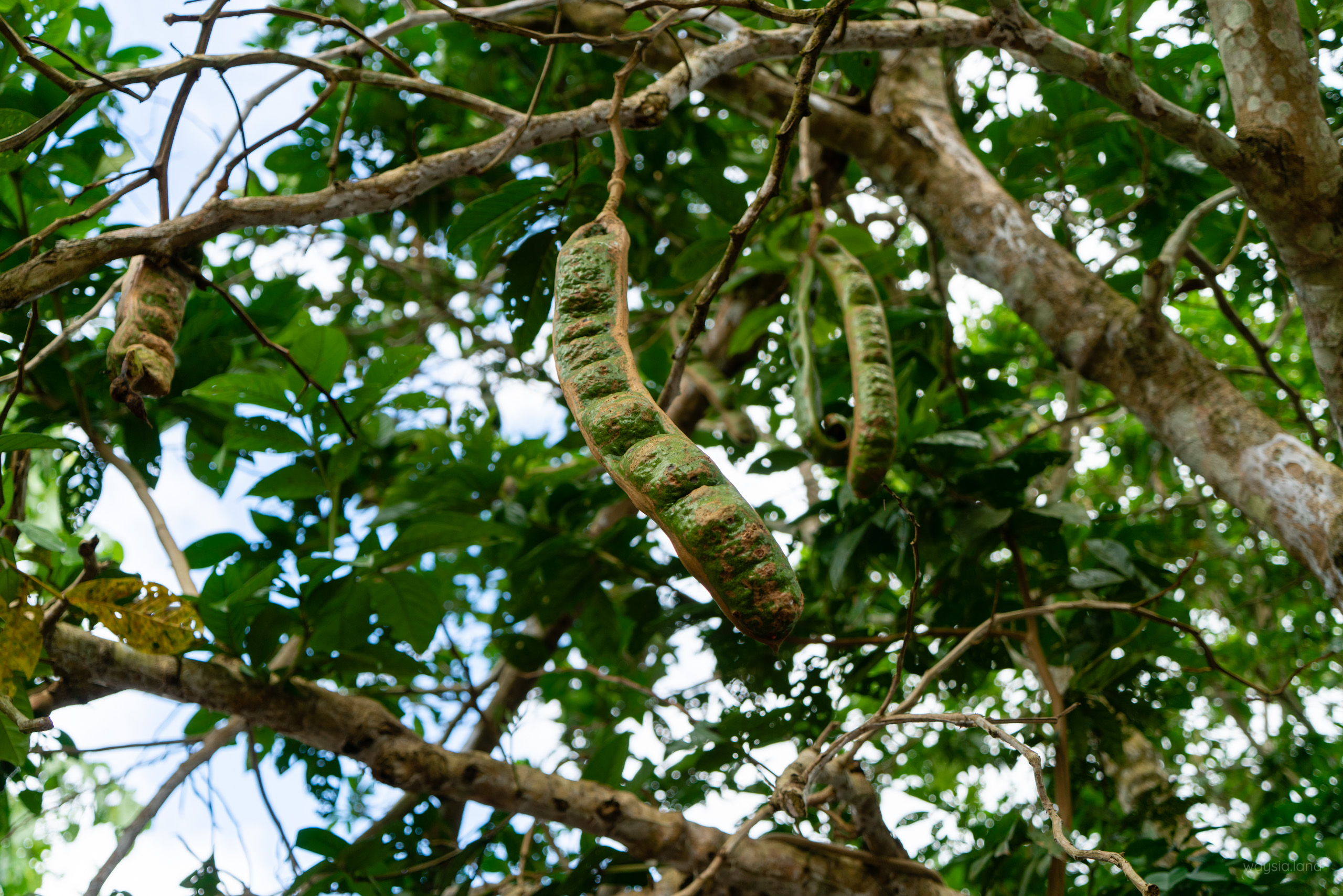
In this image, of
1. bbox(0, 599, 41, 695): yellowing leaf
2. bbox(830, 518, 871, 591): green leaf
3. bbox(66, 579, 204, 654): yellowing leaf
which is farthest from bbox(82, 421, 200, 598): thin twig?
bbox(830, 518, 871, 591): green leaf

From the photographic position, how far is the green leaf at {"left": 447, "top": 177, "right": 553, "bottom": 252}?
72.2 inches

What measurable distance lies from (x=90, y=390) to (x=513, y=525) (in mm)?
1050

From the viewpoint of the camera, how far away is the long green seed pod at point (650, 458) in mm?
987

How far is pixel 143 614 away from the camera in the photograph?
63.1 inches

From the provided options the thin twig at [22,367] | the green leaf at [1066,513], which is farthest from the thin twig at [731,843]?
the thin twig at [22,367]

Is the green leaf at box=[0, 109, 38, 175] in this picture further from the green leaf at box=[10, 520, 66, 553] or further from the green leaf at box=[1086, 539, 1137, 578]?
the green leaf at box=[1086, 539, 1137, 578]

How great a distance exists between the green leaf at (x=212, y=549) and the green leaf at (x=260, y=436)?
0.26 metres

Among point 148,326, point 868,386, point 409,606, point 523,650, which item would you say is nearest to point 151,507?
point 409,606

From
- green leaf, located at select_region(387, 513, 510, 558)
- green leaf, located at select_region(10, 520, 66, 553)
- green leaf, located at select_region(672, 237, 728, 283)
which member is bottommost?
green leaf, located at select_region(10, 520, 66, 553)

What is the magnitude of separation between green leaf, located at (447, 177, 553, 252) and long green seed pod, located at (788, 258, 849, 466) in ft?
2.29

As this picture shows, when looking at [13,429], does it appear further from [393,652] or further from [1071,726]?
→ [1071,726]

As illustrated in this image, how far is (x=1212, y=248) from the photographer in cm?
287

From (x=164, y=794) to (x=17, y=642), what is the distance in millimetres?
570

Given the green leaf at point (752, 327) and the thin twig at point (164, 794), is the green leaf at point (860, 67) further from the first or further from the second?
the thin twig at point (164, 794)
